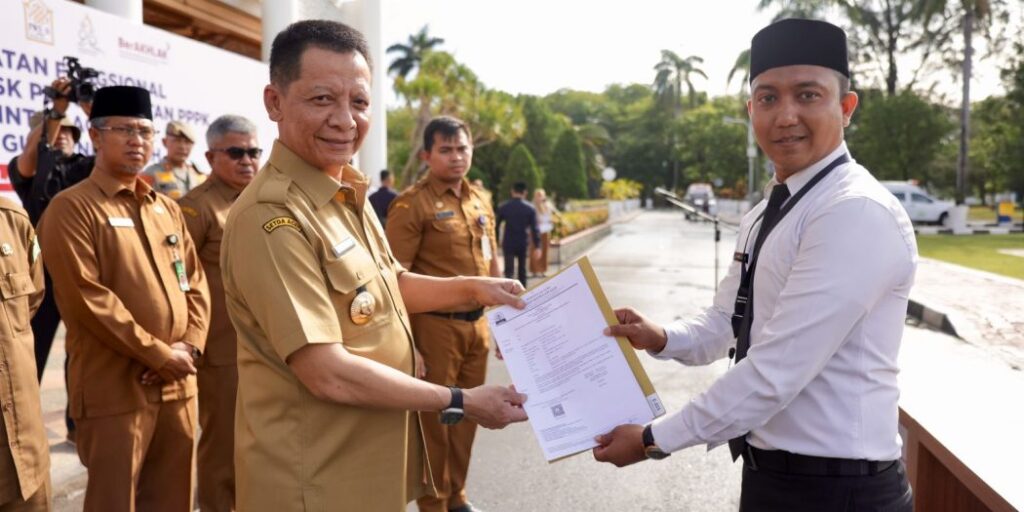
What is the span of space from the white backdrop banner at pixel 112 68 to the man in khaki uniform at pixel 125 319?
2150 millimetres

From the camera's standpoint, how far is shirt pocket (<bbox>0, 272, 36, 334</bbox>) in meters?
2.27

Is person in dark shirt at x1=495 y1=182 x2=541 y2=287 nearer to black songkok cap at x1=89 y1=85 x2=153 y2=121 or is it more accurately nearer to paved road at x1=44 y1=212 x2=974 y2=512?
paved road at x1=44 y1=212 x2=974 y2=512

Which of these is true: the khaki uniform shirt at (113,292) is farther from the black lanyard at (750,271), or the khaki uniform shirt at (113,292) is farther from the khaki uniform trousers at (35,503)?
the black lanyard at (750,271)

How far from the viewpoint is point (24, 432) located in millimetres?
2250

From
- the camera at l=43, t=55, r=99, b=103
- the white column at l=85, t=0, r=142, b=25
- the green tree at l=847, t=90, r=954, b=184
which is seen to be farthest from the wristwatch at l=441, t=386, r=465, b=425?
the green tree at l=847, t=90, r=954, b=184

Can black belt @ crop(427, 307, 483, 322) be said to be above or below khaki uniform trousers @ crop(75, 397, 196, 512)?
above

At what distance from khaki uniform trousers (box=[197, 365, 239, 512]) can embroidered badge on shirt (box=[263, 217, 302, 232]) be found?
224 cm

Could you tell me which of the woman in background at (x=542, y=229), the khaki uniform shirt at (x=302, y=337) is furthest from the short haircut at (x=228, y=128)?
the woman in background at (x=542, y=229)

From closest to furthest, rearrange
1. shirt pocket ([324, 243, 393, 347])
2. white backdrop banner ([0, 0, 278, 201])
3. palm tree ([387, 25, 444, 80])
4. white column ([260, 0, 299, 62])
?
shirt pocket ([324, 243, 393, 347]) < white backdrop banner ([0, 0, 278, 201]) < white column ([260, 0, 299, 62]) < palm tree ([387, 25, 444, 80])

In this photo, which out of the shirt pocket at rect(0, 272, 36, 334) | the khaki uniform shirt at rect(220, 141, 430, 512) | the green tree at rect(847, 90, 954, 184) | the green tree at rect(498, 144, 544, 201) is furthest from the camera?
the green tree at rect(847, 90, 954, 184)

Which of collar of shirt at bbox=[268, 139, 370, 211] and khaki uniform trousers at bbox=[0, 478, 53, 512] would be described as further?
khaki uniform trousers at bbox=[0, 478, 53, 512]

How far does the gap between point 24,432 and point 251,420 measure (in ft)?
3.15

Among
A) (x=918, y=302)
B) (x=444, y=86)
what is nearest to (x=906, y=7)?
(x=444, y=86)

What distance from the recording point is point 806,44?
6.35 feet
